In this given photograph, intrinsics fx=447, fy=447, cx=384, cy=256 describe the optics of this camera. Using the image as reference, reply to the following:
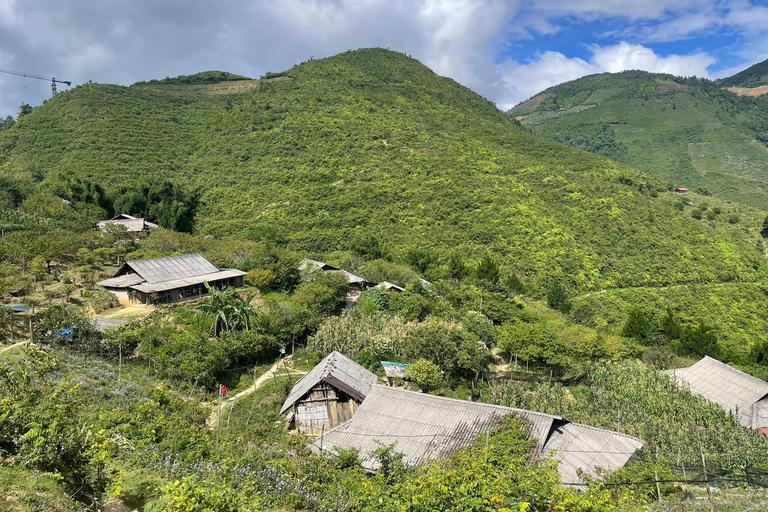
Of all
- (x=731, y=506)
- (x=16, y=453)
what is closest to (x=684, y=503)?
(x=731, y=506)

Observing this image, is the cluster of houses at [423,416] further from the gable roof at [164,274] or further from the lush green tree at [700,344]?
the lush green tree at [700,344]

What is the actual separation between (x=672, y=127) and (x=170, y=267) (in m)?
149

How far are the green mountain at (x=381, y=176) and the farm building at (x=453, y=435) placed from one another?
2985cm

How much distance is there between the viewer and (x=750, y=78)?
18562cm

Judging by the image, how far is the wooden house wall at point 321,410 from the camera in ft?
49.9

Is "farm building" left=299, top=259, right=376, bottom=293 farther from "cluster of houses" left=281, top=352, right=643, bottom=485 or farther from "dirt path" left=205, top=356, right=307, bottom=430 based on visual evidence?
"cluster of houses" left=281, top=352, right=643, bottom=485

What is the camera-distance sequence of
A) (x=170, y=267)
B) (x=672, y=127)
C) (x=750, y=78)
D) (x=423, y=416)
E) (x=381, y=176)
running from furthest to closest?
(x=750, y=78) < (x=672, y=127) < (x=381, y=176) < (x=170, y=267) < (x=423, y=416)

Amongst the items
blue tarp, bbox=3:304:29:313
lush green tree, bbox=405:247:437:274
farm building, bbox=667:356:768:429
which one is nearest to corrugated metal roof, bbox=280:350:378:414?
blue tarp, bbox=3:304:29:313

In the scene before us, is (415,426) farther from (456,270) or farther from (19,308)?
(456,270)

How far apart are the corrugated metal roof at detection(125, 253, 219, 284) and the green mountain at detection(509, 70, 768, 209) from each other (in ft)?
340

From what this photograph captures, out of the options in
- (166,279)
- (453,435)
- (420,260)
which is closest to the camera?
(453,435)

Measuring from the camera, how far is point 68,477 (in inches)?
269

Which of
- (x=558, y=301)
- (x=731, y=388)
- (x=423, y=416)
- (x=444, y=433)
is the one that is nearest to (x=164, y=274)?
(x=423, y=416)

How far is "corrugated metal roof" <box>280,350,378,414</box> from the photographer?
15.4 metres
